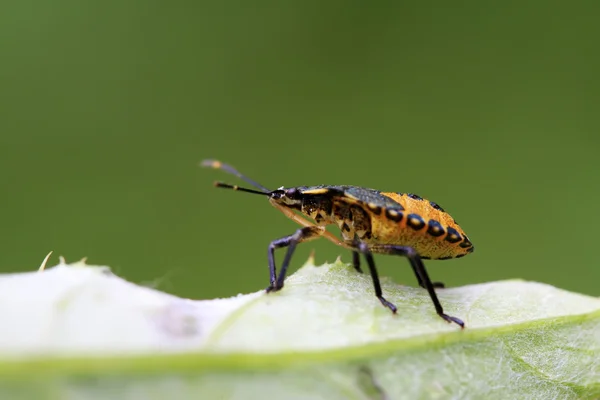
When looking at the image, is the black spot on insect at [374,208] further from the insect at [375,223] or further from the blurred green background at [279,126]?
the blurred green background at [279,126]

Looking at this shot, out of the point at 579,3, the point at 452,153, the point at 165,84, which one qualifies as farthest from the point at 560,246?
the point at 165,84

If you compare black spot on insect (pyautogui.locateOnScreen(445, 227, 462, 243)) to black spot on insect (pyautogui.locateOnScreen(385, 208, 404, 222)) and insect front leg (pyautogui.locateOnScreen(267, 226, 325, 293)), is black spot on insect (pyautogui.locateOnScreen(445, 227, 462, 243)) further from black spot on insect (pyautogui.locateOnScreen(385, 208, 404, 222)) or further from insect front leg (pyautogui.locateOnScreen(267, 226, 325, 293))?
insect front leg (pyautogui.locateOnScreen(267, 226, 325, 293))

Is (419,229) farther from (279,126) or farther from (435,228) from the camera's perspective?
(279,126)

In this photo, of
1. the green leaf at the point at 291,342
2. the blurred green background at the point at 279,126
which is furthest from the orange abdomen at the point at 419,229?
the blurred green background at the point at 279,126

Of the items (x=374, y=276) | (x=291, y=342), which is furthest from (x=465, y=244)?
(x=291, y=342)

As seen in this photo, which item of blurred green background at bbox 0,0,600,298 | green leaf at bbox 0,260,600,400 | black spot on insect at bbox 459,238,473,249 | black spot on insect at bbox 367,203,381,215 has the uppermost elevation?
blurred green background at bbox 0,0,600,298

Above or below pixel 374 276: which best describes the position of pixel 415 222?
above

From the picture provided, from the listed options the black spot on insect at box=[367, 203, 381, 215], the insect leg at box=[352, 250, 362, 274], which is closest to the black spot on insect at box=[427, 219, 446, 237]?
the black spot on insect at box=[367, 203, 381, 215]

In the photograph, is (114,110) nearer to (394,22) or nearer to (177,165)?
(177,165)

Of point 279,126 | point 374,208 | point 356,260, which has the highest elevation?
point 279,126
